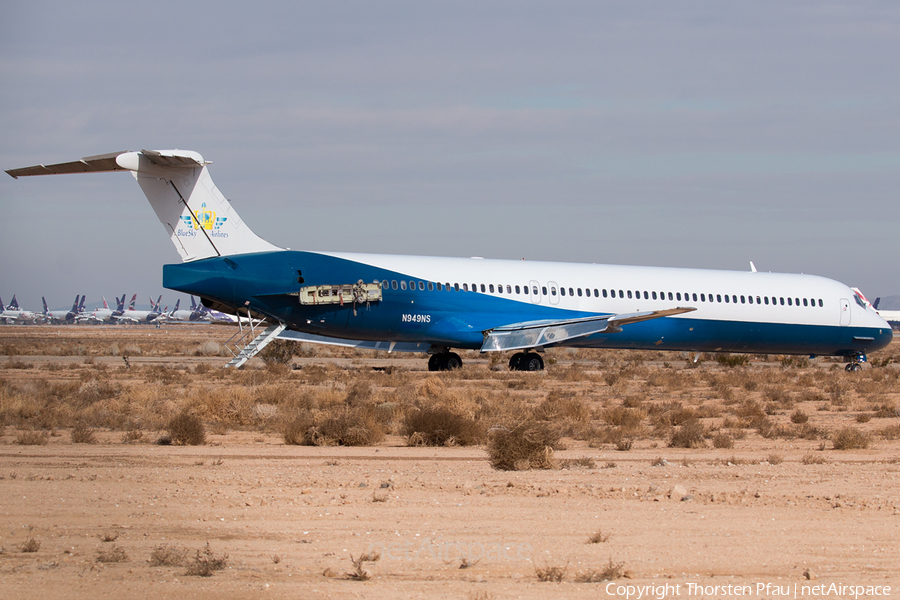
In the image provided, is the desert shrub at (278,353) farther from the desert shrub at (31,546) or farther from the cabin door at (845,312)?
the desert shrub at (31,546)

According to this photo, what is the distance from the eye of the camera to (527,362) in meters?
31.0

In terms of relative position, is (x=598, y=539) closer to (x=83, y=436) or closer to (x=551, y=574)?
(x=551, y=574)

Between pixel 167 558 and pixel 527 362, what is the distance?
24.4 meters

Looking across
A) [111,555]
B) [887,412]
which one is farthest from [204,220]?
[111,555]

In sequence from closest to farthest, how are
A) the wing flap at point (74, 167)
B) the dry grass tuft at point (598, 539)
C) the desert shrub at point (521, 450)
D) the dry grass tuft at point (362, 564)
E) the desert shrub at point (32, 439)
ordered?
the dry grass tuft at point (362, 564), the dry grass tuft at point (598, 539), the desert shrub at point (521, 450), the desert shrub at point (32, 439), the wing flap at point (74, 167)

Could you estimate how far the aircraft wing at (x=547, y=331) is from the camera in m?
29.1

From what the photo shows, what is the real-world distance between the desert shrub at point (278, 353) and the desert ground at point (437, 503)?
61.5 ft

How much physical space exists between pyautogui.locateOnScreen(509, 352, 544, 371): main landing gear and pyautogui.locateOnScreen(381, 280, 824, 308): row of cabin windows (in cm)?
206

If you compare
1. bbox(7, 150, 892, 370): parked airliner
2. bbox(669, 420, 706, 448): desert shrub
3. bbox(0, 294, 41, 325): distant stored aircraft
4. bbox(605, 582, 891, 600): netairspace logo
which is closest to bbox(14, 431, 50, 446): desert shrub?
bbox(669, 420, 706, 448): desert shrub

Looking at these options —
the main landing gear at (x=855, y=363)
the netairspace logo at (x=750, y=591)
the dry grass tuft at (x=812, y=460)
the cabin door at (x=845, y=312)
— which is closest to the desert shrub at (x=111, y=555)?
the netairspace logo at (x=750, y=591)

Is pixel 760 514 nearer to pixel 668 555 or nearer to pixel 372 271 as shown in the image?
pixel 668 555

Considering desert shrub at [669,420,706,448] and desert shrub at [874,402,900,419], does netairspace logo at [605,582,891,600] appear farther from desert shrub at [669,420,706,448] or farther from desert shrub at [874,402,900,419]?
desert shrub at [874,402,900,419]

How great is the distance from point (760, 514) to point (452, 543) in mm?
3185

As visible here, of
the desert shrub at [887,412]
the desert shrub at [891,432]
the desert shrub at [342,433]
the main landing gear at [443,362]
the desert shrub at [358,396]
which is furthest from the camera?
the main landing gear at [443,362]
